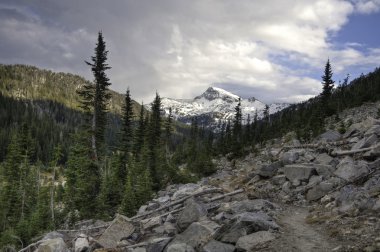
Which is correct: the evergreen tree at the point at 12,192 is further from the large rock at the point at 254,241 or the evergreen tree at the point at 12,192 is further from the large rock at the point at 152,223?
the large rock at the point at 254,241

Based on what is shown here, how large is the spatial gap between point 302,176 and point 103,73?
24.4 metres

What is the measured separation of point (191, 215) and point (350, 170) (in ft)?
27.1

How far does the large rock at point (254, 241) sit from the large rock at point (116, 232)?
6.50 metres

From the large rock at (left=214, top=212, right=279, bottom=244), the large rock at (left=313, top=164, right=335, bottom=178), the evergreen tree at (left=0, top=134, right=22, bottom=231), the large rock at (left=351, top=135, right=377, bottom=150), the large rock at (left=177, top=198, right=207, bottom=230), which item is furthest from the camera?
the evergreen tree at (left=0, top=134, right=22, bottom=231)

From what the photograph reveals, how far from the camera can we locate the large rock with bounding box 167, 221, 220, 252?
12609mm

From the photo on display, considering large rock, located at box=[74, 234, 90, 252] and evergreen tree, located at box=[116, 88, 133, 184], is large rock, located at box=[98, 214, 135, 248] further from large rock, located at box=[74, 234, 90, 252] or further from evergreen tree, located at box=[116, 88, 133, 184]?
evergreen tree, located at box=[116, 88, 133, 184]

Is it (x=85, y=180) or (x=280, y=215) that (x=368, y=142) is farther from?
(x=85, y=180)

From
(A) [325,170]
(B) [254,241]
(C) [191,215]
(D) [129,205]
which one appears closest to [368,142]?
(A) [325,170]

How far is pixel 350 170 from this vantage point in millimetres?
17234

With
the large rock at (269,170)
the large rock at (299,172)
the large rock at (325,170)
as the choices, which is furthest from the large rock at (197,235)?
the large rock at (269,170)

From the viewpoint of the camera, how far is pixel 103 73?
120 feet

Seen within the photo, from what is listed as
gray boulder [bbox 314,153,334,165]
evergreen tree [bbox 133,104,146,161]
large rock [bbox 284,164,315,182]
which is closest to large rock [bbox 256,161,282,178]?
large rock [bbox 284,164,315,182]

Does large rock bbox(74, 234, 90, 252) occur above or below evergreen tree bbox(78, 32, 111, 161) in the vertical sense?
below

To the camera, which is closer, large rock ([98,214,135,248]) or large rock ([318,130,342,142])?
large rock ([98,214,135,248])
